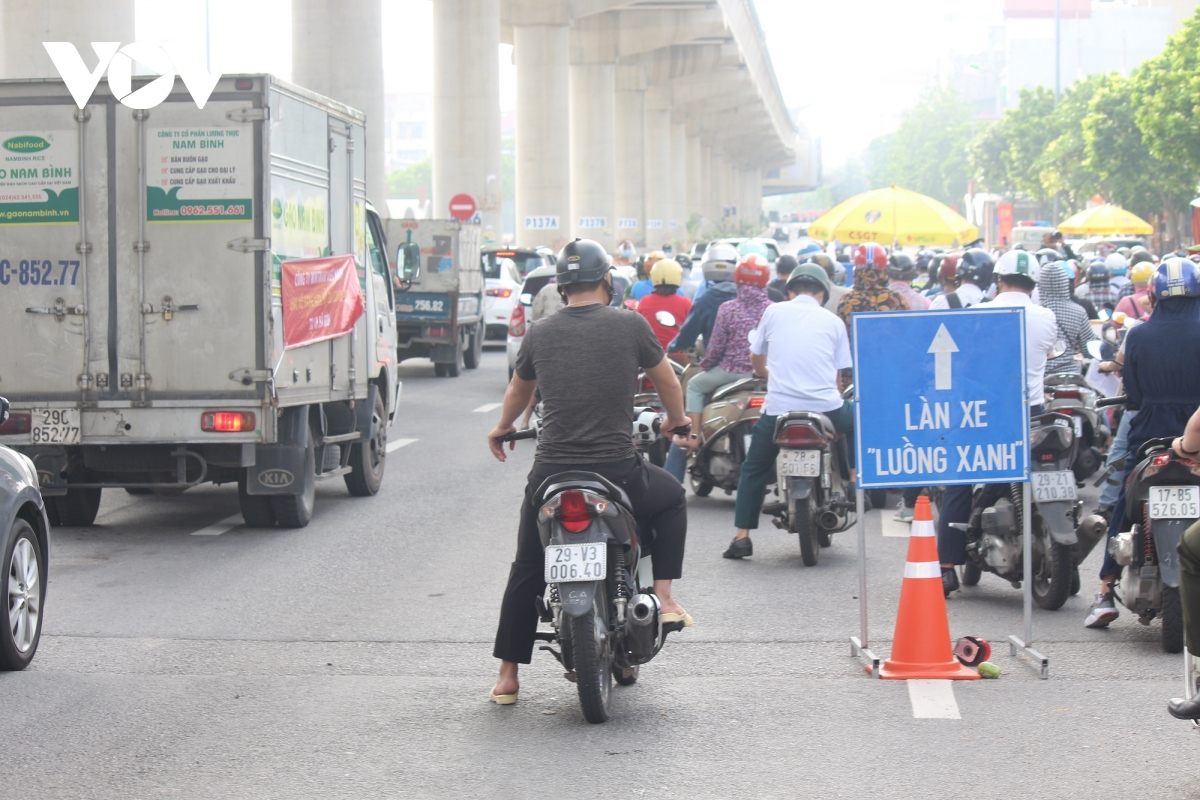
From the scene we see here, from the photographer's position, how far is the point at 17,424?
10422mm

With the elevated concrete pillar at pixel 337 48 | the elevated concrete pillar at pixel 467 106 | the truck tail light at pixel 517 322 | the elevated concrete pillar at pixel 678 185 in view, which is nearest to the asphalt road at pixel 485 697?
the truck tail light at pixel 517 322

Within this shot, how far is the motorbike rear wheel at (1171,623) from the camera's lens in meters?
7.24

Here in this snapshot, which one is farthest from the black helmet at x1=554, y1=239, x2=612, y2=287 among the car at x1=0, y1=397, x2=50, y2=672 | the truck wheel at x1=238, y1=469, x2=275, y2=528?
the truck wheel at x1=238, y1=469, x2=275, y2=528

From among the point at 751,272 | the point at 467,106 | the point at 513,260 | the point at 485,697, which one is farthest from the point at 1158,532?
the point at 467,106

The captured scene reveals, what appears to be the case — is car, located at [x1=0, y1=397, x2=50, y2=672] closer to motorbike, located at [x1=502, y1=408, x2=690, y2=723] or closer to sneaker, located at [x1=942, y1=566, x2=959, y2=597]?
motorbike, located at [x1=502, y1=408, x2=690, y2=723]

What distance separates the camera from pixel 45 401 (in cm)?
1041

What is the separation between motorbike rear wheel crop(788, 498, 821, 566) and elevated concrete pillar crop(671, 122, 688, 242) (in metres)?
71.5

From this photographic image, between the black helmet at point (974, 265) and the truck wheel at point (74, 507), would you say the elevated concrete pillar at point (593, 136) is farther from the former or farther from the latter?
the truck wheel at point (74, 507)

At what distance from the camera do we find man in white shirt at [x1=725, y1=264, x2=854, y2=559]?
9.70 metres

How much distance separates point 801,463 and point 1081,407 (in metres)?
2.67

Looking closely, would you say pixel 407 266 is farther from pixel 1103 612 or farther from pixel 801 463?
pixel 1103 612

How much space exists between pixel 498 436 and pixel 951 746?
2.15m

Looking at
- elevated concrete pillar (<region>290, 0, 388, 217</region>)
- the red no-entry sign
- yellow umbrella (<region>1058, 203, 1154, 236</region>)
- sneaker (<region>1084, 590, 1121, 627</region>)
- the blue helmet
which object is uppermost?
elevated concrete pillar (<region>290, 0, 388, 217</region>)

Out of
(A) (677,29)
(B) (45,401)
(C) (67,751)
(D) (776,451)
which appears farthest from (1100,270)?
(A) (677,29)
